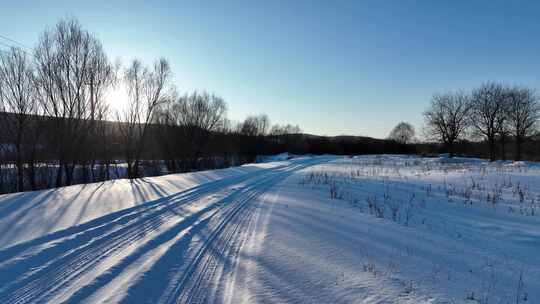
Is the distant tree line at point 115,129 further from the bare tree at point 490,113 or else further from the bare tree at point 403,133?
the bare tree at point 403,133

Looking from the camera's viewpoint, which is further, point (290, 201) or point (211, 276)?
point (290, 201)

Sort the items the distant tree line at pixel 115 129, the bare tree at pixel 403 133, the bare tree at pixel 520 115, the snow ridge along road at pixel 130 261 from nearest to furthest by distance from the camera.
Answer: the snow ridge along road at pixel 130 261
the distant tree line at pixel 115 129
the bare tree at pixel 520 115
the bare tree at pixel 403 133

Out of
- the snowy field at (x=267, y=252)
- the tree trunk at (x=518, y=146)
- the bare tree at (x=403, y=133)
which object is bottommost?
the snowy field at (x=267, y=252)

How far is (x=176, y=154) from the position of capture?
3588 centimetres

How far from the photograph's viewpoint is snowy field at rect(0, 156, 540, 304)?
10.3 feet

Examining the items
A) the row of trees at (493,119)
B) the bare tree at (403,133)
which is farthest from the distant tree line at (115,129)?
the bare tree at (403,133)

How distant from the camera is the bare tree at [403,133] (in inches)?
3999

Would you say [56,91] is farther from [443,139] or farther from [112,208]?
[443,139]

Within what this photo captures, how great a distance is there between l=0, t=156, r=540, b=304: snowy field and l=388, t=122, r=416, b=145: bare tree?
103 metres

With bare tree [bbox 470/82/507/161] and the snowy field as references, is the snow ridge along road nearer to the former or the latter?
the snowy field

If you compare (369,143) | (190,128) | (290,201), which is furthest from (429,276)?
(369,143)

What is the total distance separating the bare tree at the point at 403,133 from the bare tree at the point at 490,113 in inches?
2129

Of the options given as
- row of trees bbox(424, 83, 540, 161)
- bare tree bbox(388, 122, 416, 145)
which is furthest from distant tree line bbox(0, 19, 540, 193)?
bare tree bbox(388, 122, 416, 145)

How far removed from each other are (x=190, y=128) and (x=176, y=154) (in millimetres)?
5281
